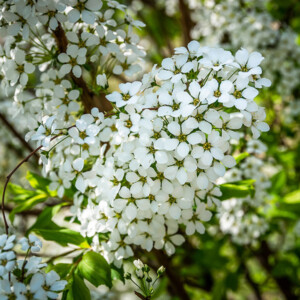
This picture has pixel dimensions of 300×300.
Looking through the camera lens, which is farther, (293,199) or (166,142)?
(293,199)

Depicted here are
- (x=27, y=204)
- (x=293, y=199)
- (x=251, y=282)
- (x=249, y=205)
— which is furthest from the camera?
(x=251, y=282)

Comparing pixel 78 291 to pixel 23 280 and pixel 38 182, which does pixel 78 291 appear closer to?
pixel 23 280

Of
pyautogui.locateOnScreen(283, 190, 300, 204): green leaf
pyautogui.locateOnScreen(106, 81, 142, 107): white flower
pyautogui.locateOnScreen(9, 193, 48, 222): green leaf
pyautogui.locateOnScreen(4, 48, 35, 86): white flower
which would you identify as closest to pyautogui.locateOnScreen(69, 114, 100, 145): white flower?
pyautogui.locateOnScreen(106, 81, 142, 107): white flower

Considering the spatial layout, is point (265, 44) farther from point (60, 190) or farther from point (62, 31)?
point (60, 190)

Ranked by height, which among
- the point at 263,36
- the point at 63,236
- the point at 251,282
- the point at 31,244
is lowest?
the point at 251,282

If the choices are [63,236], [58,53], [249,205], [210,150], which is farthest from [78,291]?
[249,205]

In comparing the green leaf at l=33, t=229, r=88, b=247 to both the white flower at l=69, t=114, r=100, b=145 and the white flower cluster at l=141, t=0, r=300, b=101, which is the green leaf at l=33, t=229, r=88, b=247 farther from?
the white flower cluster at l=141, t=0, r=300, b=101

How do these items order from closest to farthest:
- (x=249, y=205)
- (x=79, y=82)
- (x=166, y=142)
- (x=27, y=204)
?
(x=166, y=142), (x=79, y=82), (x=27, y=204), (x=249, y=205)
